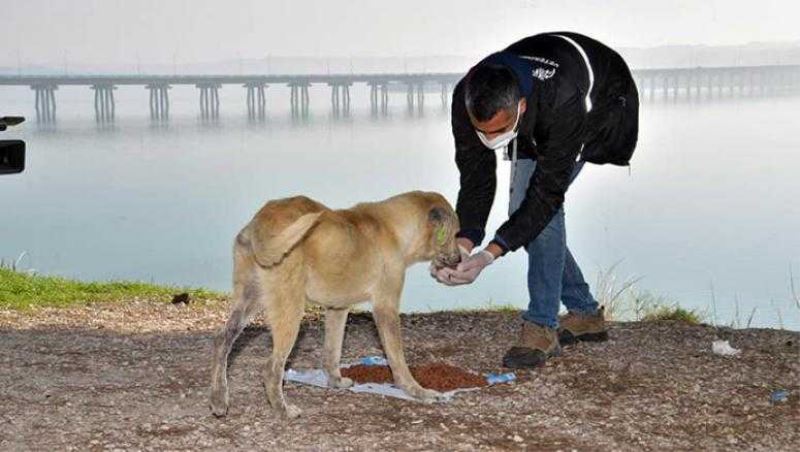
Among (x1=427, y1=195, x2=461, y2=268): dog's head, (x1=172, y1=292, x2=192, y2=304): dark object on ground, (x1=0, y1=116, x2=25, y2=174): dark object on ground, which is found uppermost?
(x1=0, y1=116, x2=25, y2=174): dark object on ground

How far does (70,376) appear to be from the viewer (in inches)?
251

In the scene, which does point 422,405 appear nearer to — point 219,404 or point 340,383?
point 340,383

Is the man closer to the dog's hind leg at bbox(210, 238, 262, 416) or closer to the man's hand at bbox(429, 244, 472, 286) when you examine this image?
the man's hand at bbox(429, 244, 472, 286)

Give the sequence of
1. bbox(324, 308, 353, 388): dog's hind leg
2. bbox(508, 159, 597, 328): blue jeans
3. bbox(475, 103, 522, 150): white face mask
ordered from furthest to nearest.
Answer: bbox(508, 159, 597, 328): blue jeans
bbox(324, 308, 353, 388): dog's hind leg
bbox(475, 103, 522, 150): white face mask

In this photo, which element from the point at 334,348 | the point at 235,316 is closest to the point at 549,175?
the point at 334,348

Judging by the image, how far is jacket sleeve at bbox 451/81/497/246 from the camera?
20.1 feet

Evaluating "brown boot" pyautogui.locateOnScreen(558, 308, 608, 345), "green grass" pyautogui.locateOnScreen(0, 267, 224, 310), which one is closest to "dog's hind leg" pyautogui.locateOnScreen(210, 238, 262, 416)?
"brown boot" pyautogui.locateOnScreen(558, 308, 608, 345)

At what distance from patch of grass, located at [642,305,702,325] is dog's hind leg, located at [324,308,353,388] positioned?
3.40 meters

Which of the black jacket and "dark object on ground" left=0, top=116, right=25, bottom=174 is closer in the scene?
the black jacket

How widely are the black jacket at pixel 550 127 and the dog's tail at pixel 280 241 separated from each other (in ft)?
3.87

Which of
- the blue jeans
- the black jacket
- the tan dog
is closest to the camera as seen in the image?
the tan dog

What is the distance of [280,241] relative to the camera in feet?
16.4

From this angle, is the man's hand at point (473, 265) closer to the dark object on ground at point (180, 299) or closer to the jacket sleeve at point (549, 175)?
the jacket sleeve at point (549, 175)

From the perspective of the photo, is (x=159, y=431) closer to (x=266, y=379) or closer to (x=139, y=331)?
(x=266, y=379)
